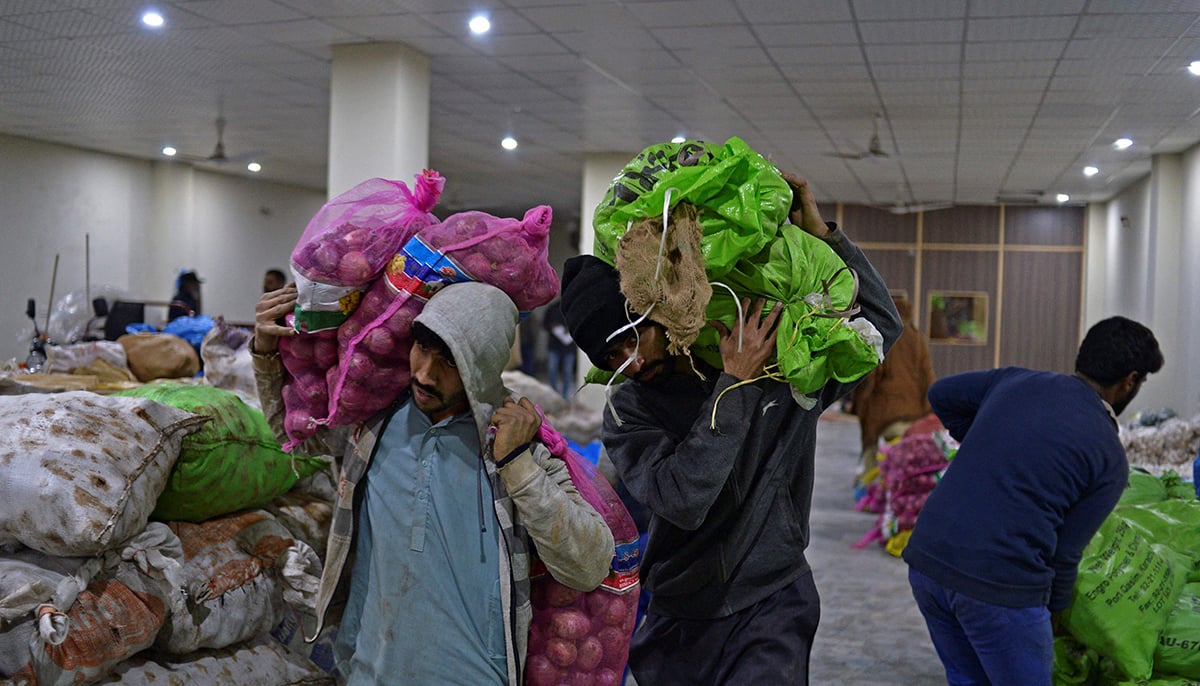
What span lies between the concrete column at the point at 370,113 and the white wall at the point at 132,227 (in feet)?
16.6

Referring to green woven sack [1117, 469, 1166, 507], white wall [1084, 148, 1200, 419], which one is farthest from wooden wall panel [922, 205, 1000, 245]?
green woven sack [1117, 469, 1166, 507]

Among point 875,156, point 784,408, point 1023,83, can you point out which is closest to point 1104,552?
point 784,408

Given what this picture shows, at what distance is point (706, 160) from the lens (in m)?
1.83

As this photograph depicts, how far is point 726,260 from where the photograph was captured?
1.74m

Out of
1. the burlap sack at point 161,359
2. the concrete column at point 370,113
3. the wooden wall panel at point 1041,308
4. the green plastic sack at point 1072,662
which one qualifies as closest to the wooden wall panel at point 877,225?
the wooden wall panel at point 1041,308

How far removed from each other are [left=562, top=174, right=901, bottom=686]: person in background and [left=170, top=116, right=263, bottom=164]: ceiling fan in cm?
1084

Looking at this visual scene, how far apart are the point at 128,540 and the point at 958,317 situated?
1757cm

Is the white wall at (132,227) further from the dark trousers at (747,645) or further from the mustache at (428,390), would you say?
the dark trousers at (747,645)

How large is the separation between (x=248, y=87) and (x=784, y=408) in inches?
359

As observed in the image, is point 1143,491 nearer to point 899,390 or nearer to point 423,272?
point 423,272

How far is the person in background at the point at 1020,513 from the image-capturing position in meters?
2.54

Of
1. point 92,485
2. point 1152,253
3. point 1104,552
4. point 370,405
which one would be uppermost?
point 1152,253

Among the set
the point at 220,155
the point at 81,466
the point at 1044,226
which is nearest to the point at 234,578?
the point at 81,466

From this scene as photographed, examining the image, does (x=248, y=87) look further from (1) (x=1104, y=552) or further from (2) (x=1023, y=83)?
(1) (x=1104, y=552)
